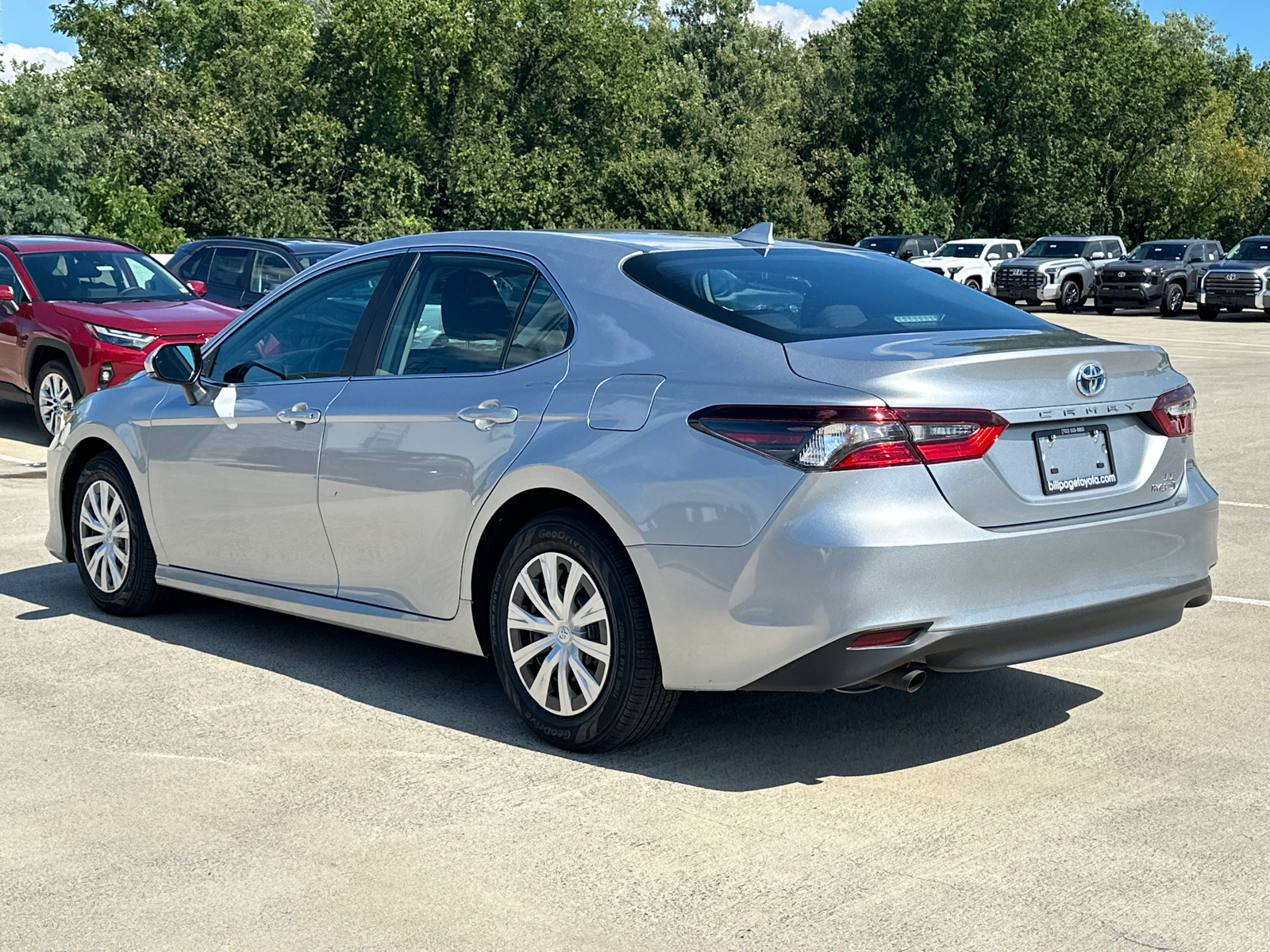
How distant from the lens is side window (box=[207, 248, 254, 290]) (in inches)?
684

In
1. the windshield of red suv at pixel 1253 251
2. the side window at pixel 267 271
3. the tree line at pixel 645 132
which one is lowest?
the windshield of red suv at pixel 1253 251

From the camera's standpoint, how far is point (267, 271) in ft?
56.4

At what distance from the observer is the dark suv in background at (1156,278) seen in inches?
1495

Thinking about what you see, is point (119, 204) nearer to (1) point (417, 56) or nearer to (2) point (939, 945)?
(1) point (417, 56)

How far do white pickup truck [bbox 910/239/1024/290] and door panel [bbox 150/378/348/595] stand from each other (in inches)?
1343

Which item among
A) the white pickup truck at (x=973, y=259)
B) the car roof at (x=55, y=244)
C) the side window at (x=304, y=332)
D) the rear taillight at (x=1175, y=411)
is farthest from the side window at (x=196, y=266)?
the white pickup truck at (x=973, y=259)

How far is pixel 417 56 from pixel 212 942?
57.3 meters

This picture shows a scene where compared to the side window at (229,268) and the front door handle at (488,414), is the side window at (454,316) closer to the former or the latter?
the front door handle at (488,414)

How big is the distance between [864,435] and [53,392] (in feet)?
34.6

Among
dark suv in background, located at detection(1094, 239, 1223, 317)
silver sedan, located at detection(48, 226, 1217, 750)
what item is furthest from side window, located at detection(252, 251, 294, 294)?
dark suv in background, located at detection(1094, 239, 1223, 317)

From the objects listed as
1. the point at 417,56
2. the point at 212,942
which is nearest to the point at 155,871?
the point at 212,942

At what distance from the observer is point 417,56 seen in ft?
190

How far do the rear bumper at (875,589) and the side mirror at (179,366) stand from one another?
2592 mm

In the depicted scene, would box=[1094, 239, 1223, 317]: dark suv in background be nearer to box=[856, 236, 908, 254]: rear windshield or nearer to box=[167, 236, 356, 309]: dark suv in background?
box=[856, 236, 908, 254]: rear windshield
